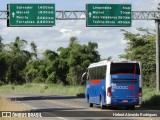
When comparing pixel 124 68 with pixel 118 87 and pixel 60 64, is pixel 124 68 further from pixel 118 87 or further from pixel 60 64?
pixel 60 64

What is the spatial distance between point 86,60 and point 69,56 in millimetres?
5432

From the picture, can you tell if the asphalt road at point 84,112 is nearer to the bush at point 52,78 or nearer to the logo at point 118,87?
the logo at point 118,87

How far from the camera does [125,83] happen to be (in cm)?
3072

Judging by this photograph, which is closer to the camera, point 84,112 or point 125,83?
point 84,112

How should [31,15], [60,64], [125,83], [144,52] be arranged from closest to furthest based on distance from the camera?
[125,83] → [31,15] → [144,52] → [60,64]

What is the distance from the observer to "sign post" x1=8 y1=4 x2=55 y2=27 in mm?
40469

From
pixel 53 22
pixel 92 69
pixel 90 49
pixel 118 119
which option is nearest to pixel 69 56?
pixel 90 49

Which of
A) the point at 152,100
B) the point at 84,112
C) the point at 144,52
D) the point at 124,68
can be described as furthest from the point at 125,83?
the point at 144,52

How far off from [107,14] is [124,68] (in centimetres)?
1116

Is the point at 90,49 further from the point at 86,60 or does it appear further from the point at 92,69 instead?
the point at 92,69

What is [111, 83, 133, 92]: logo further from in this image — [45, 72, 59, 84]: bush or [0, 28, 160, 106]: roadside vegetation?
[45, 72, 59, 84]: bush

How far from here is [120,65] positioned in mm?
30641

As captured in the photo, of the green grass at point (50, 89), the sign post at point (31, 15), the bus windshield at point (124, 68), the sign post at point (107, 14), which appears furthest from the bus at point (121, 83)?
the green grass at point (50, 89)

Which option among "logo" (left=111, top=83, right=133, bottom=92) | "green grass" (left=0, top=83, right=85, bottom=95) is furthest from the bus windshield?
"green grass" (left=0, top=83, right=85, bottom=95)
